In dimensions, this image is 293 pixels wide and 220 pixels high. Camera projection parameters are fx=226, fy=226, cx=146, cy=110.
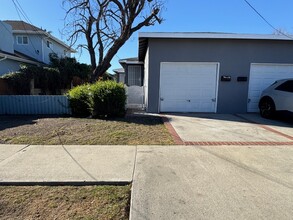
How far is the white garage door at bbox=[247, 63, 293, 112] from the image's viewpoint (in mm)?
10594

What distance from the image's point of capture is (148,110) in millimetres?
10555

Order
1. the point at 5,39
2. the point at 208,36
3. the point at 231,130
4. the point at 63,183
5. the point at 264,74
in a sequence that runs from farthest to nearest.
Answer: the point at 5,39
the point at 264,74
the point at 208,36
the point at 231,130
the point at 63,183

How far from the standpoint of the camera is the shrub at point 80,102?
31.6 ft

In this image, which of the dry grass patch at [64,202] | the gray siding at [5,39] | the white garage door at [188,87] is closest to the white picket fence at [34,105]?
the white garage door at [188,87]

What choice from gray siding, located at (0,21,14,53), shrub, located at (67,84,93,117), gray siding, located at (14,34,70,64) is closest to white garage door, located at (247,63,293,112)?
shrub, located at (67,84,93,117)

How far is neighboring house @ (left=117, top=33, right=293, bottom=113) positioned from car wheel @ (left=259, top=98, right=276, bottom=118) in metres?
1.02

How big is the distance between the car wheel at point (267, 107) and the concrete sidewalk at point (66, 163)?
21.9ft

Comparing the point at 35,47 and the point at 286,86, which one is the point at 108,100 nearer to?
the point at 286,86

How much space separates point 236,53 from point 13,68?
1540 cm

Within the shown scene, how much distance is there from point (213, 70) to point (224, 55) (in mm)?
829

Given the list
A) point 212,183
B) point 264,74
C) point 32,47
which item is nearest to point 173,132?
point 212,183

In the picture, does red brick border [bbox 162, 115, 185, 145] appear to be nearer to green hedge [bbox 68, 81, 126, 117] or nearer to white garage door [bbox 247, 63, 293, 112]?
green hedge [bbox 68, 81, 126, 117]

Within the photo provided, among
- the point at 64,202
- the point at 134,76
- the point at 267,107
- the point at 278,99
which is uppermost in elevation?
the point at 134,76

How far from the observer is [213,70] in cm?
1045
